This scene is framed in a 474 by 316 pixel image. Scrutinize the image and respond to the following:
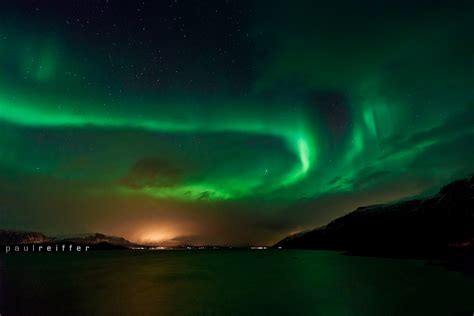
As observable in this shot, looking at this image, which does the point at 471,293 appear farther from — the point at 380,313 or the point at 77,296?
the point at 77,296

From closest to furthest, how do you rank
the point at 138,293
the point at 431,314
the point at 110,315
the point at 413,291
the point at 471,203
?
the point at 431,314 < the point at 110,315 < the point at 413,291 < the point at 138,293 < the point at 471,203

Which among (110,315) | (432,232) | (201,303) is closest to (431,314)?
(201,303)

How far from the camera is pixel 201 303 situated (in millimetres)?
38281

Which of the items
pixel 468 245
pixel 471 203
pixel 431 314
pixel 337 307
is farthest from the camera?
pixel 471 203

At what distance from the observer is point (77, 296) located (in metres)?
43.5

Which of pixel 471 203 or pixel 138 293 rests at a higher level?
pixel 471 203

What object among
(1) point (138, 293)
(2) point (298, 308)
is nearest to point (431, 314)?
(2) point (298, 308)

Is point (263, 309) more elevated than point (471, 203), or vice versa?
point (471, 203)

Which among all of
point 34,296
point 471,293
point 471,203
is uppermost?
point 471,203

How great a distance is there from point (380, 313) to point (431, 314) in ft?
12.0

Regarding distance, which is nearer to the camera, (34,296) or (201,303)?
(201,303)

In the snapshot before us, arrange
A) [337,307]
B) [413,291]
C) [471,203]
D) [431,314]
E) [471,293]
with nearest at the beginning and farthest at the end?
1. [431,314]
2. [337,307]
3. [471,293]
4. [413,291]
5. [471,203]

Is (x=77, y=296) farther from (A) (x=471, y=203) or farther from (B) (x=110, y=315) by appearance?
(A) (x=471, y=203)

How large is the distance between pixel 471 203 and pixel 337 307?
203 meters
